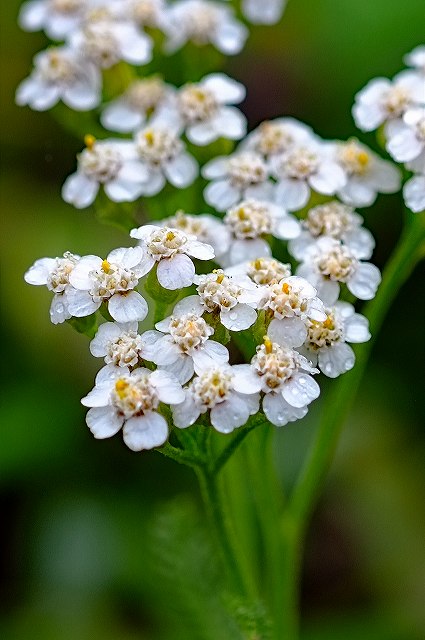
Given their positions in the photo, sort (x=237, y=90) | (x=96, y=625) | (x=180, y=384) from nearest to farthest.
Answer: (x=180, y=384), (x=237, y=90), (x=96, y=625)

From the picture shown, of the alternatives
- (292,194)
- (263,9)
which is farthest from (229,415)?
(263,9)

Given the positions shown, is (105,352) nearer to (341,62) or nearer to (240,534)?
(240,534)

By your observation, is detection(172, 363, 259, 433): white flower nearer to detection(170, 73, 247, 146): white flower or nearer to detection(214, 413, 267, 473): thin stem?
detection(214, 413, 267, 473): thin stem

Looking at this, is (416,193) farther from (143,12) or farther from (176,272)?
(143,12)

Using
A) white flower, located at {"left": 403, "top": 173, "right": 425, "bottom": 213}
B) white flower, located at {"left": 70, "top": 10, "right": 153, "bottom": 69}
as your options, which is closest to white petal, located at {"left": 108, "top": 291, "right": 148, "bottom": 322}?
white flower, located at {"left": 403, "top": 173, "right": 425, "bottom": 213}

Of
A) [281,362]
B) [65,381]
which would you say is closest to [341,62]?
[65,381]
